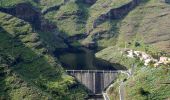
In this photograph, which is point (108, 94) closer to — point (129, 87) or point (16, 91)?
point (129, 87)

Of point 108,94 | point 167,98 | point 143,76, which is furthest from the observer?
point 108,94

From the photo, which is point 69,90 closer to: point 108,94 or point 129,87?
point 108,94

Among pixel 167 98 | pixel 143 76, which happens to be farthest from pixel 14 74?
pixel 167 98

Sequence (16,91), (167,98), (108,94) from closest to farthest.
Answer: (167,98), (16,91), (108,94)


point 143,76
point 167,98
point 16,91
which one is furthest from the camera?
point 16,91

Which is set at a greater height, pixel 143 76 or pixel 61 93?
pixel 143 76

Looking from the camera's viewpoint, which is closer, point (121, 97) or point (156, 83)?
point (156, 83)

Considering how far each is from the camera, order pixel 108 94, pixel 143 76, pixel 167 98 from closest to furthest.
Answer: pixel 167 98, pixel 143 76, pixel 108 94

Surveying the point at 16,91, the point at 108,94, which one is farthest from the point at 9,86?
the point at 108,94

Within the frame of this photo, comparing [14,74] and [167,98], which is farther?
[14,74]
